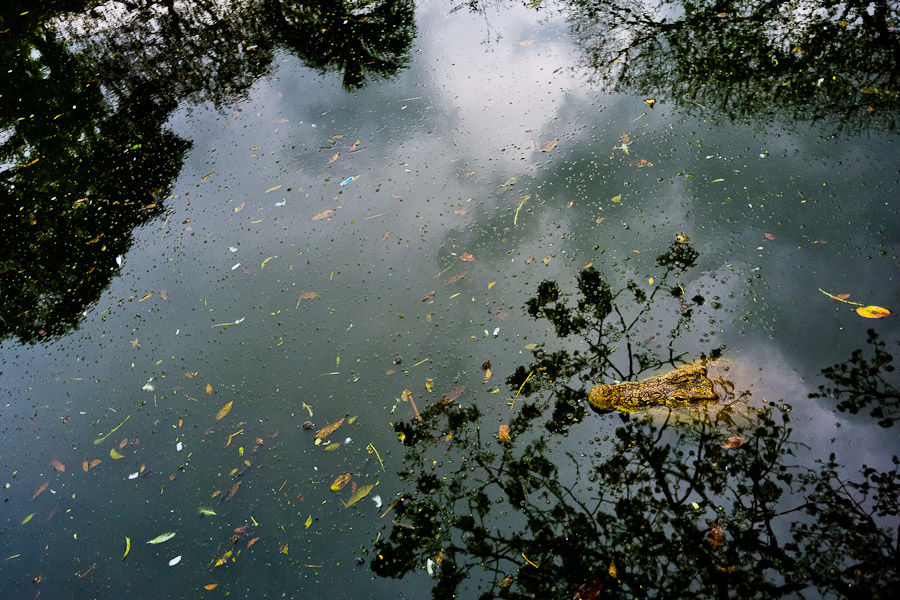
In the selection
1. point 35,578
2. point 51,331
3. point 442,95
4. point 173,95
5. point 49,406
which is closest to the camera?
point 35,578

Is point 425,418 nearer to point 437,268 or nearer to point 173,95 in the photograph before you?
point 437,268

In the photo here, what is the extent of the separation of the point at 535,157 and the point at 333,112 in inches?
72.2

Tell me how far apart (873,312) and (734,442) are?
107 cm

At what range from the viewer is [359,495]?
2.64 metres

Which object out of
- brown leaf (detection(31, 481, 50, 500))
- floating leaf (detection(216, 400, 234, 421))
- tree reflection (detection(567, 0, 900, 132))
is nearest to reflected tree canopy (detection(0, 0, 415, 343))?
brown leaf (detection(31, 481, 50, 500))

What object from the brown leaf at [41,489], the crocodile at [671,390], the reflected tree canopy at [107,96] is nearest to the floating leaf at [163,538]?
the brown leaf at [41,489]

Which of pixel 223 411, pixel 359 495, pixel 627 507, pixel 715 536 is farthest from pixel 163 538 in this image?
pixel 715 536

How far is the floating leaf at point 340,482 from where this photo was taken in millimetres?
2678

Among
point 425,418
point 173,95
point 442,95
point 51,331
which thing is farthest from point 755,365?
point 173,95

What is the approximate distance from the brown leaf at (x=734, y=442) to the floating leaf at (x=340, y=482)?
1778 mm

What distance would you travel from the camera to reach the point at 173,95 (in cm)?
522

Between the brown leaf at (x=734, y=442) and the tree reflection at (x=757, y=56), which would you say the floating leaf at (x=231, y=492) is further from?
the tree reflection at (x=757, y=56)

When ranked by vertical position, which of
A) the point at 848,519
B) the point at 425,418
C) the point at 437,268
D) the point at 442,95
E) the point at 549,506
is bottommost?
the point at 848,519

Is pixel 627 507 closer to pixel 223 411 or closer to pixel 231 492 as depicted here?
pixel 231 492
